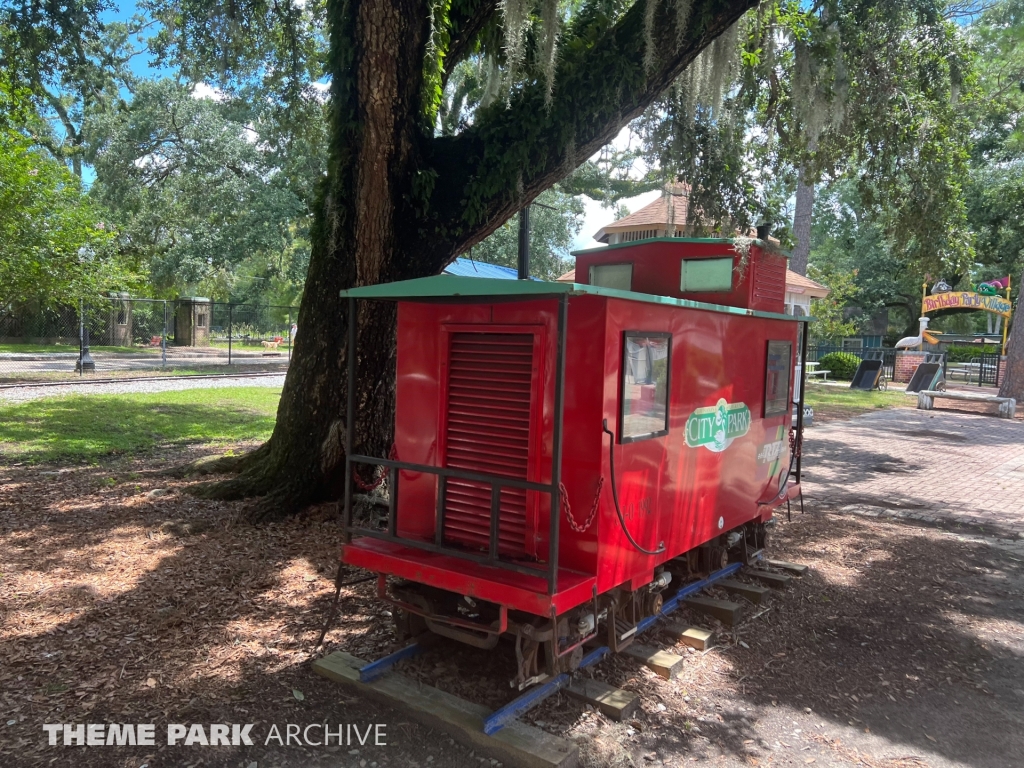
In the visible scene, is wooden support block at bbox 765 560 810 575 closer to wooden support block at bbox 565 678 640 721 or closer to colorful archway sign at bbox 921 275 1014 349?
wooden support block at bbox 565 678 640 721

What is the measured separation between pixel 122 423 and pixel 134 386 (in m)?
Result: 6.56

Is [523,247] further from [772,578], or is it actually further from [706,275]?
[772,578]

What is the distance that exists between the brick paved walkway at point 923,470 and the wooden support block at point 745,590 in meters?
3.86

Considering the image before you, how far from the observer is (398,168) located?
6.34 meters

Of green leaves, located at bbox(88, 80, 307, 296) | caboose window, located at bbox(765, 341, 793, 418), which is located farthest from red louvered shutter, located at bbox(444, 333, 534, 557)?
green leaves, located at bbox(88, 80, 307, 296)

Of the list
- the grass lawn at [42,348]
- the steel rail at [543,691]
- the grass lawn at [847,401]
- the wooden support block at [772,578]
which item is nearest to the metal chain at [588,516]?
the steel rail at [543,691]

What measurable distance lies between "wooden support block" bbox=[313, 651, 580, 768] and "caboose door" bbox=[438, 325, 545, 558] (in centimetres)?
84

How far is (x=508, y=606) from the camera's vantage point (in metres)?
3.55

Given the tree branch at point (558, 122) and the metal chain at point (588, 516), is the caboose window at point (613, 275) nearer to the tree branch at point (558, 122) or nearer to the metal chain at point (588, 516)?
the tree branch at point (558, 122)

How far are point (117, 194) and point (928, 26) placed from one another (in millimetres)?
25129

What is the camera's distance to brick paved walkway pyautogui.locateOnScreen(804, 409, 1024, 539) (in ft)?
29.5

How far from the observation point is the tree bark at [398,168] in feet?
20.0

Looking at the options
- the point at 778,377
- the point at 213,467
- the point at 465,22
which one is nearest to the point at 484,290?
the point at 778,377

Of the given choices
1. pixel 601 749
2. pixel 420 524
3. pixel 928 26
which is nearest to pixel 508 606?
pixel 601 749
